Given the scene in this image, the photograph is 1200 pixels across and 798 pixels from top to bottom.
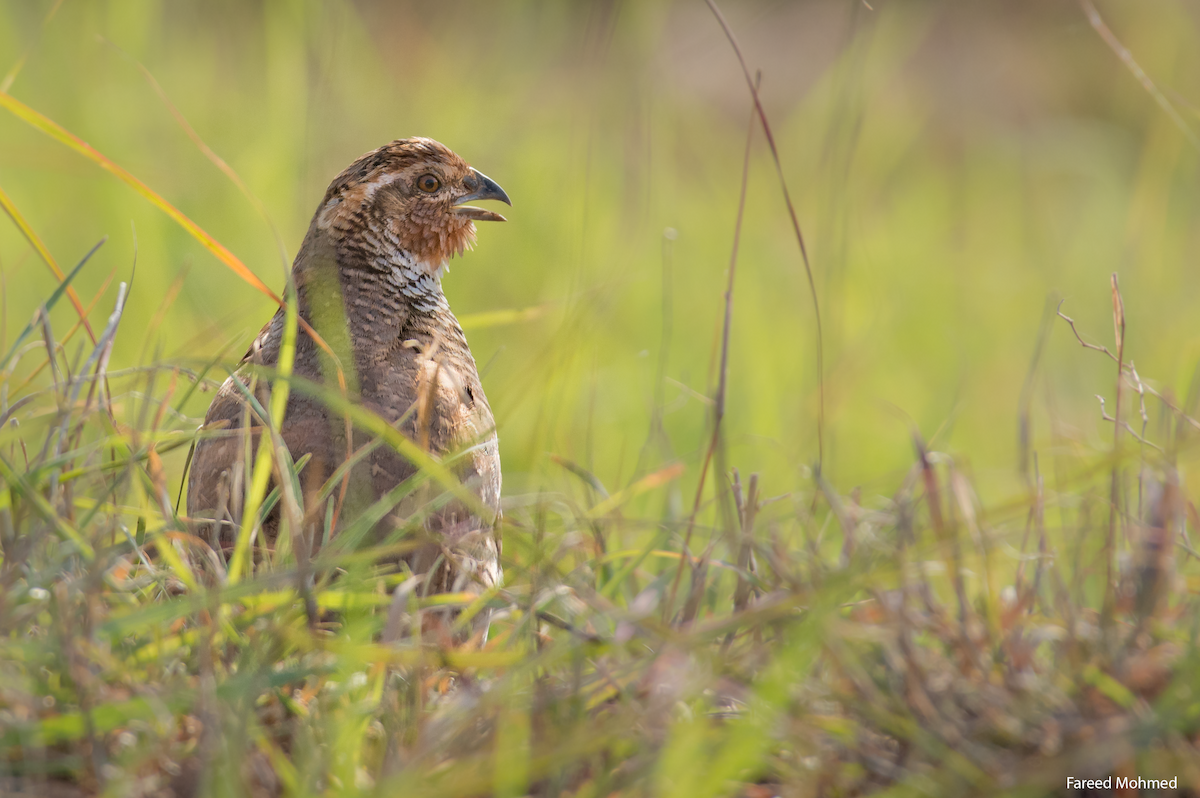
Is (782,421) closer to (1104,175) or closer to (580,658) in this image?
(1104,175)

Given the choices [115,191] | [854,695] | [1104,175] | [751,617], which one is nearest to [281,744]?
[751,617]

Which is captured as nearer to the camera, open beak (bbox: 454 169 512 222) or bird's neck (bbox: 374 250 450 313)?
bird's neck (bbox: 374 250 450 313)

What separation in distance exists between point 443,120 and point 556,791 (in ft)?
22.8

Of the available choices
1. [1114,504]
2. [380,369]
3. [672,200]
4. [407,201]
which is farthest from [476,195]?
[672,200]

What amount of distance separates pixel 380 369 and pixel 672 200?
6.54 m

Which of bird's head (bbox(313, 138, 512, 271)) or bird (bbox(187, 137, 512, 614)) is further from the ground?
bird's head (bbox(313, 138, 512, 271))

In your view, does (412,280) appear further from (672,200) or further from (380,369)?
(672,200)

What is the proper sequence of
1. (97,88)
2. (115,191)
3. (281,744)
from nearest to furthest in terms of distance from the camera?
(281,744) < (115,191) < (97,88)

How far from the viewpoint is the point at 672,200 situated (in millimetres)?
9023

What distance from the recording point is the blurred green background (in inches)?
261

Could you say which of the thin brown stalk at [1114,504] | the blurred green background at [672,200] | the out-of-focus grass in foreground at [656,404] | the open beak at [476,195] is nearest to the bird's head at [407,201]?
the open beak at [476,195]

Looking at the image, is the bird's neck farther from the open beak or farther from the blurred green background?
the blurred green background

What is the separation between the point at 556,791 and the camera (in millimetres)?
1511

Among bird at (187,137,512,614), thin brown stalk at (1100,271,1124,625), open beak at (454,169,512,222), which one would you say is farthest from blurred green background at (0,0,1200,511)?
thin brown stalk at (1100,271,1124,625)
